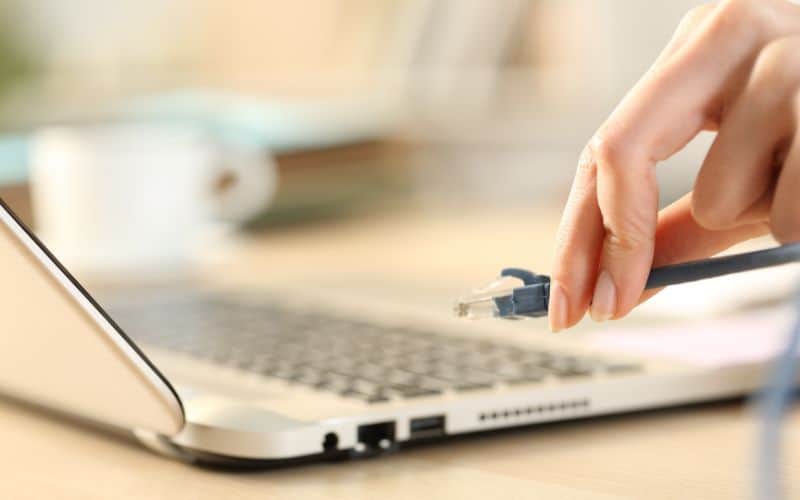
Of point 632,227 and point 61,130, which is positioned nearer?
point 632,227

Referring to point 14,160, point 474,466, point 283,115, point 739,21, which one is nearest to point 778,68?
point 739,21

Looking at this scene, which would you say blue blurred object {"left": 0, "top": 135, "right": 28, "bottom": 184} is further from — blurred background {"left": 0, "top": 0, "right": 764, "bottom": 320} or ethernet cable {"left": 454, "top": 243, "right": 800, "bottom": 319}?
ethernet cable {"left": 454, "top": 243, "right": 800, "bottom": 319}

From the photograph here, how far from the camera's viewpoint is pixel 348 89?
190 centimetres

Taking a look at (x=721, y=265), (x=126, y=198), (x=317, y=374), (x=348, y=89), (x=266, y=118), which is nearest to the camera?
(x=721, y=265)

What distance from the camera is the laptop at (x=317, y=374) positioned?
0.38 meters

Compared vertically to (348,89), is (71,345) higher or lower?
lower

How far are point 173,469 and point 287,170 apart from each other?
1144 millimetres

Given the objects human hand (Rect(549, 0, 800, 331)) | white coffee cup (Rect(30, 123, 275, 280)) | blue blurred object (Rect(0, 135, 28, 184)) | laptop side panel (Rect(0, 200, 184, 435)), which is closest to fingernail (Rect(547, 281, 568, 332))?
human hand (Rect(549, 0, 800, 331))

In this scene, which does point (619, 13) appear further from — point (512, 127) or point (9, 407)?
point (9, 407)

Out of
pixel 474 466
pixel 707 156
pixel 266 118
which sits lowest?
pixel 474 466

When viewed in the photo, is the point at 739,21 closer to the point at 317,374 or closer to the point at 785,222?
the point at 785,222

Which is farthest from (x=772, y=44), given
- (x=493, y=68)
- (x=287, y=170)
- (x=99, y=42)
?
(x=99, y=42)

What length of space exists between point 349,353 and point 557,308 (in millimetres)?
193

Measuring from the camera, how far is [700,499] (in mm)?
377
